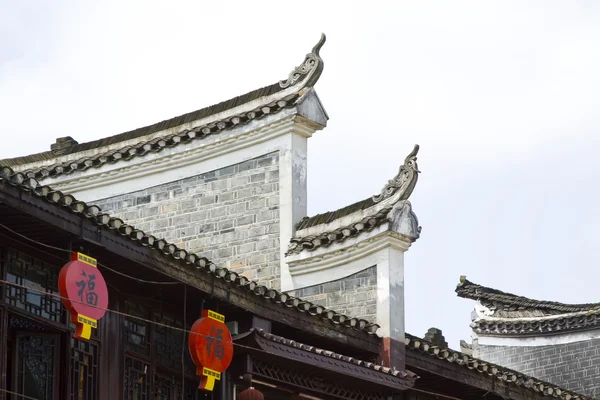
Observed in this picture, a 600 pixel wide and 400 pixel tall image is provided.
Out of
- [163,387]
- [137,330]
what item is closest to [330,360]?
[163,387]

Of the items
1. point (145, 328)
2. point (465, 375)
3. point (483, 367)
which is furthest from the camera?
point (483, 367)

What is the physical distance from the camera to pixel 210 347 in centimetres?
1670

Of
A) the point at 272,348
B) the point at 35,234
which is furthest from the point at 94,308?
the point at 272,348

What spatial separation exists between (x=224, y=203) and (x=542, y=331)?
11.5 meters

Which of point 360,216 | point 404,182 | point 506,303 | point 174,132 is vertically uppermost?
point 174,132

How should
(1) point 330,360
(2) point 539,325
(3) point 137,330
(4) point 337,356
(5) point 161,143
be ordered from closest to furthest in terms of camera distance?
(3) point 137,330
(1) point 330,360
(4) point 337,356
(5) point 161,143
(2) point 539,325

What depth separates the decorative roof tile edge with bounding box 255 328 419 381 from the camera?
17.2 meters

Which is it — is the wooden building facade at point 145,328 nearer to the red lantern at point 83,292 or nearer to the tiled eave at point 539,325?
the red lantern at point 83,292

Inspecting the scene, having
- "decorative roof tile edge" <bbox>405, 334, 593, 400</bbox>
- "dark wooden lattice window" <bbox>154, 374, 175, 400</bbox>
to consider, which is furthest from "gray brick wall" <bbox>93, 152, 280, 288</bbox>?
"dark wooden lattice window" <bbox>154, 374, 175, 400</bbox>

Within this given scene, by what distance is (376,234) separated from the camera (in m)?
20.4

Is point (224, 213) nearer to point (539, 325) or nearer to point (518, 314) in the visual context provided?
point (539, 325)

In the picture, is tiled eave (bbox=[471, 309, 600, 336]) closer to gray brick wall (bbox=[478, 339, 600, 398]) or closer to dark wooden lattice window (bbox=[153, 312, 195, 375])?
gray brick wall (bbox=[478, 339, 600, 398])

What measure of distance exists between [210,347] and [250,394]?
0.80 m

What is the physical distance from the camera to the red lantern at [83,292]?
14.7m
